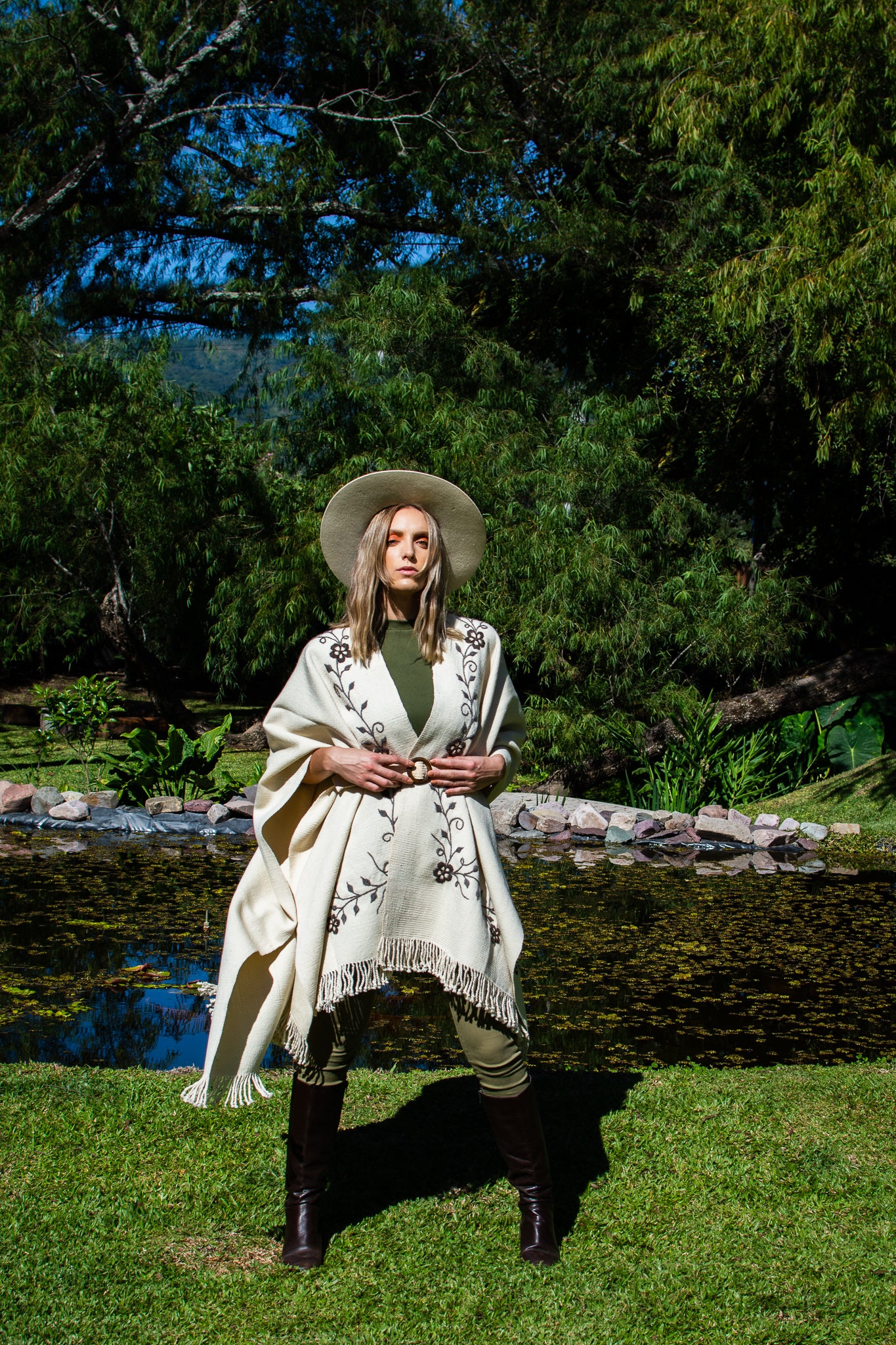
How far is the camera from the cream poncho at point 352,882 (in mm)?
2332

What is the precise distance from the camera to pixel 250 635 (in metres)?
11.1

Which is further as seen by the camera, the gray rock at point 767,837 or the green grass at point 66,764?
the green grass at point 66,764

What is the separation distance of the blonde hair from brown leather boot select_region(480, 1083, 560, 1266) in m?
0.98

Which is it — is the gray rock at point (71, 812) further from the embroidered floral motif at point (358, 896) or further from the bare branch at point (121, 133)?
the bare branch at point (121, 133)

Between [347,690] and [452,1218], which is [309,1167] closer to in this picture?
[452,1218]

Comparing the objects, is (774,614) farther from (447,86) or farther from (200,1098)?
(200,1098)

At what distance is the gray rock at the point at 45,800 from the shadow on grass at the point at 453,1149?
236 inches

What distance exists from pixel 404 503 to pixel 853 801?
24.1 ft

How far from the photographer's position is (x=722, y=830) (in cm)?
805

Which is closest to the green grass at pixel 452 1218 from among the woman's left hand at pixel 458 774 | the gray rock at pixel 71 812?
the woman's left hand at pixel 458 774

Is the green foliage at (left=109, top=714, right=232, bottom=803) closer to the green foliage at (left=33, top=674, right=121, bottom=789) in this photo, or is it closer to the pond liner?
the green foliage at (left=33, top=674, right=121, bottom=789)

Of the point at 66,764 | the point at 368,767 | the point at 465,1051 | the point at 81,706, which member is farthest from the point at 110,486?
the point at 465,1051

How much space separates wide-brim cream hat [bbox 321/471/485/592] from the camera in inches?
101

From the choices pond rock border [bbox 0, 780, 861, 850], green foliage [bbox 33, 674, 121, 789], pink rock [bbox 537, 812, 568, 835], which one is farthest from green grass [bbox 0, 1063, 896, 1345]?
green foliage [bbox 33, 674, 121, 789]
